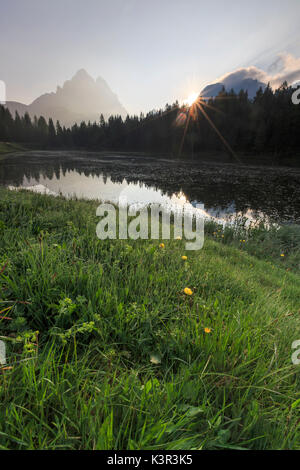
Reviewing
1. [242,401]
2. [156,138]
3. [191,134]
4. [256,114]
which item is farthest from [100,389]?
[156,138]

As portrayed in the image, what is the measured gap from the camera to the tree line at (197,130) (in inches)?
1843

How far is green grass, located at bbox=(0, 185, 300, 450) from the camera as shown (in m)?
0.92

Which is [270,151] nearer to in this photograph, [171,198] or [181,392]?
[171,198]

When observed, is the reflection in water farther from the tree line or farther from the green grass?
the tree line

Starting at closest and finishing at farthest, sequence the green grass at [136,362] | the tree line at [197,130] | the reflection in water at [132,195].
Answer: the green grass at [136,362], the reflection in water at [132,195], the tree line at [197,130]

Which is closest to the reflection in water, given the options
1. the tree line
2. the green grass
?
the green grass

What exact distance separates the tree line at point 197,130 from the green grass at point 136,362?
176ft

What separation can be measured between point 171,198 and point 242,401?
1502 centimetres

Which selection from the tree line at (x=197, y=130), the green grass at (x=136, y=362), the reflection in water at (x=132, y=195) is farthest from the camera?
the tree line at (x=197, y=130)

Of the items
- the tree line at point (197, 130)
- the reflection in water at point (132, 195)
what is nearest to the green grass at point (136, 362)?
the reflection in water at point (132, 195)

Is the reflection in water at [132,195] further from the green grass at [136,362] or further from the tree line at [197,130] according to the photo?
the tree line at [197,130]

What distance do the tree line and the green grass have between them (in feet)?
176

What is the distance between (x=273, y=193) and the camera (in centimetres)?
1725
